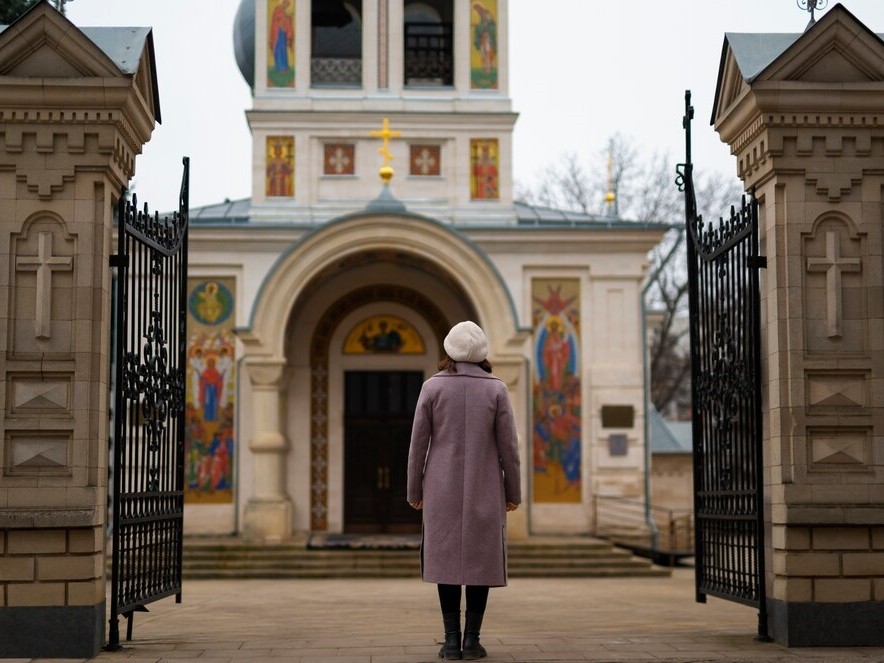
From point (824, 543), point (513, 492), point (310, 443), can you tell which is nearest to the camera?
point (513, 492)

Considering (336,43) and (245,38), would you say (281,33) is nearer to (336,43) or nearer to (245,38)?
(336,43)

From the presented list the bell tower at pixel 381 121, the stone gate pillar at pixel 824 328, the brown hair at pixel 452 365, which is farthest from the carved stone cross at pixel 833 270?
the bell tower at pixel 381 121

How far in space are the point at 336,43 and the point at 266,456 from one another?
8.48 m

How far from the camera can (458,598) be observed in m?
8.01

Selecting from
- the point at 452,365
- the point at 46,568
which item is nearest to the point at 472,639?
the point at 452,365

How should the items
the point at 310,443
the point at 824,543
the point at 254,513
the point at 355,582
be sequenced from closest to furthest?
the point at 824,543 < the point at 355,582 < the point at 254,513 < the point at 310,443

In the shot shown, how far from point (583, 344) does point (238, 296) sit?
590 centimetres

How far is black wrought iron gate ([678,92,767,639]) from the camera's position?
364 inches

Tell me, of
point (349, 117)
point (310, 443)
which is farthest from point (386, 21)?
point (310, 443)

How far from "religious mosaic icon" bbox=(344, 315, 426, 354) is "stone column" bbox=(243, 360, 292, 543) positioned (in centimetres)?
219

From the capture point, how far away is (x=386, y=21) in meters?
25.3

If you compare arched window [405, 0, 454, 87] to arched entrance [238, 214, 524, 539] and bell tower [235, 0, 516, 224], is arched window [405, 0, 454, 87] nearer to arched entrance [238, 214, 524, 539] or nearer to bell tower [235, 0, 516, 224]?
bell tower [235, 0, 516, 224]

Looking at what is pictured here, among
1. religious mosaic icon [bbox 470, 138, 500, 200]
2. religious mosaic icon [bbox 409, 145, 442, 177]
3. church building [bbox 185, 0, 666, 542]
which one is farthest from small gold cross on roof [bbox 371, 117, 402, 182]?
religious mosaic icon [bbox 470, 138, 500, 200]

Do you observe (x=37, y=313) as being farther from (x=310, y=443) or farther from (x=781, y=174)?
(x=310, y=443)
